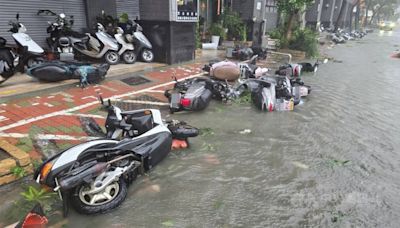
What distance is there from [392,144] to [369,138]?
375 millimetres

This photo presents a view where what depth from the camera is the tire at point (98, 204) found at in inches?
120

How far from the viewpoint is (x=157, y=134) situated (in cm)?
397

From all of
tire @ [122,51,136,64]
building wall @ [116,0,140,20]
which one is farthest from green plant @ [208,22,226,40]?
tire @ [122,51,136,64]

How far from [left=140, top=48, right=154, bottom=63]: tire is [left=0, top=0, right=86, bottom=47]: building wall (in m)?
2.03

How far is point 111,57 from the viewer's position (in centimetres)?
870

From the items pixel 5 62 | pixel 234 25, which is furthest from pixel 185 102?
pixel 234 25

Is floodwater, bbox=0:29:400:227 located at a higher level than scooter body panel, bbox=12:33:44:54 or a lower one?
lower

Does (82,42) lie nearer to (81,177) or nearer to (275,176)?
(81,177)

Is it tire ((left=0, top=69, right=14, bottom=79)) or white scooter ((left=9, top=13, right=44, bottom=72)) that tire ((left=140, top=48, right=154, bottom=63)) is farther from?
tire ((left=0, top=69, right=14, bottom=79))

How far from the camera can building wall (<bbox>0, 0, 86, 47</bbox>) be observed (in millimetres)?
7527

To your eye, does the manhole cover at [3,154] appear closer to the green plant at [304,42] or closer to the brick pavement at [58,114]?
the brick pavement at [58,114]

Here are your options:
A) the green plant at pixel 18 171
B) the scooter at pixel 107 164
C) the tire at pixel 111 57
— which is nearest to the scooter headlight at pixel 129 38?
the tire at pixel 111 57

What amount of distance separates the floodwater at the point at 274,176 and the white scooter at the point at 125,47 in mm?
3612

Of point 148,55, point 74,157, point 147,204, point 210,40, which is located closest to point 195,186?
point 147,204
